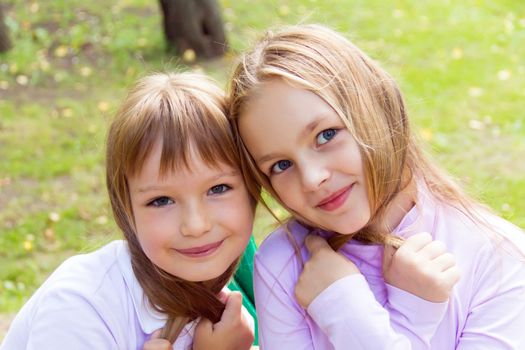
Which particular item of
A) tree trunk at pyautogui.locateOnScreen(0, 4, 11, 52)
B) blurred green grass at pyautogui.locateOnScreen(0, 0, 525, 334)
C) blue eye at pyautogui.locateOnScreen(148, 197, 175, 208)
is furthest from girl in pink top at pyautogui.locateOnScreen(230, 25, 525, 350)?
tree trunk at pyautogui.locateOnScreen(0, 4, 11, 52)

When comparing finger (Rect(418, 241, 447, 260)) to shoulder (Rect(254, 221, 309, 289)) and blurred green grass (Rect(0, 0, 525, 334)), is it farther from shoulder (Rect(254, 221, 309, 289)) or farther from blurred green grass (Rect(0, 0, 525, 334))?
blurred green grass (Rect(0, 0, 525, 334))

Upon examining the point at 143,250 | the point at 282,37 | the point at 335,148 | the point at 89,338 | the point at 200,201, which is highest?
the point at 282,37

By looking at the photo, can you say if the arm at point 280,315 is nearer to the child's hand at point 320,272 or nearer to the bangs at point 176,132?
the child's hand at point 320,272

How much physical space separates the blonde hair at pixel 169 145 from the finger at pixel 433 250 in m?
0.56

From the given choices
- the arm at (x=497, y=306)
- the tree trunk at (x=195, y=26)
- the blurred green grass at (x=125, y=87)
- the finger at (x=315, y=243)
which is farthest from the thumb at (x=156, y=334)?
the tree trunk at (x=195, y=26)

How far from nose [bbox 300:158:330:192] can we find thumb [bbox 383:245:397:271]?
31 cm

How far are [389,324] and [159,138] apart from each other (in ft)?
2.59

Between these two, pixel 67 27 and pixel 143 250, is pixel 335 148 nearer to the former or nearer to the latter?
pixel 143 250

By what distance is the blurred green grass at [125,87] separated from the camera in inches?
188

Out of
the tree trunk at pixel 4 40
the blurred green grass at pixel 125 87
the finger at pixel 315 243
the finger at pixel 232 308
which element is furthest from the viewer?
the tree trunk at pixel 4 40

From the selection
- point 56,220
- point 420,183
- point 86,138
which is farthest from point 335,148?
point 86,138

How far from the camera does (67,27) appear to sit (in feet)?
25.4

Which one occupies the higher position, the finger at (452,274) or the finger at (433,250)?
the finger at (433,250)

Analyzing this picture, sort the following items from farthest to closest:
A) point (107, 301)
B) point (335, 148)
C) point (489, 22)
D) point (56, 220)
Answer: point (489, 22) → point (56, 220) → point (107, 301) → point (335, 148)
